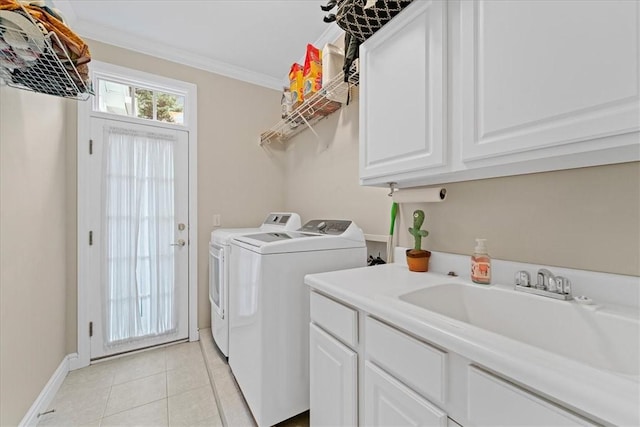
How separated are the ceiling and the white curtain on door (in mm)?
805

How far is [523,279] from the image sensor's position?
97 centimetres

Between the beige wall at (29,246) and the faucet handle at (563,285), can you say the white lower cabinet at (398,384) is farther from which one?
the beige wall at (29,246)

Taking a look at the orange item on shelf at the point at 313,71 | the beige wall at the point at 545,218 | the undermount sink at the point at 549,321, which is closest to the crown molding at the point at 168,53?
the orange item on shelf at the point at 313,71

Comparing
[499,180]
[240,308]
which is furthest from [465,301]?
[240,308]

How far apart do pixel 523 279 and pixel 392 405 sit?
0.65 metres

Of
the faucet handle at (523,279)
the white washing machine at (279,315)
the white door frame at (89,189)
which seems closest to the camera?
the faucet handle at (523,279)

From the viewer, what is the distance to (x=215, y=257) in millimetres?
2217

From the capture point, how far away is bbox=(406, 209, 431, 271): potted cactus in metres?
1.33

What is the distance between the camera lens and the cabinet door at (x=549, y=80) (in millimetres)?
616

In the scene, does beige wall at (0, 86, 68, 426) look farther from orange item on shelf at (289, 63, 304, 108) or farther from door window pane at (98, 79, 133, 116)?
orange item on shelf at (289, 63, 304, 108)

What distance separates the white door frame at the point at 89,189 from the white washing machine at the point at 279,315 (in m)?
1.19

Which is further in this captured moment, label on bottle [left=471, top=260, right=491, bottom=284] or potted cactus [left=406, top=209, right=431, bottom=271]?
potted cactus [left=406, top=209, right=431, bottom=271]

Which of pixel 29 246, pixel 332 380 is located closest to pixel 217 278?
pixel 29 246

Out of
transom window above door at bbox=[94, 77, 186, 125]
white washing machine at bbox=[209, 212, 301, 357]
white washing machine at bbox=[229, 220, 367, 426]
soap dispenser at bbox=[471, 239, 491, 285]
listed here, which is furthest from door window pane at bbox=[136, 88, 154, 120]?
soap dispenser at bbox=[471, 239, 491, 285]
